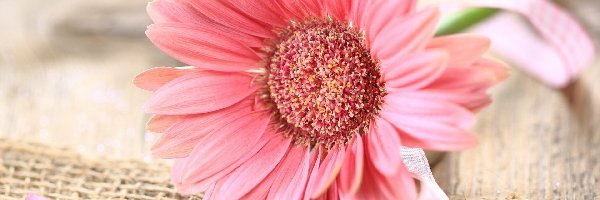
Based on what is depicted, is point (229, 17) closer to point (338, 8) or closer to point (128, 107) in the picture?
point (338, 8)

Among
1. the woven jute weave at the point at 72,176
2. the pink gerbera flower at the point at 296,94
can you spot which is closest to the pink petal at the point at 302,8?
the pink gerbera flower at the point at 296,94

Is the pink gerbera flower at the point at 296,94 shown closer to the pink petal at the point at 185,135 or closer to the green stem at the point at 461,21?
the pink petal at the point at 185,135

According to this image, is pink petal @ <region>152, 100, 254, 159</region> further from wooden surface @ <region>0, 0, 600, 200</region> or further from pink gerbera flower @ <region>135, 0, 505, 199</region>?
wooden surface @ <region>0, 0, 600, 200</region>

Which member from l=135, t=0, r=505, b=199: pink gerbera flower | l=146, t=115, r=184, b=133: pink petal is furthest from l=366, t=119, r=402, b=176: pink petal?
l=146, t=115, r=184, b=133: pink petal

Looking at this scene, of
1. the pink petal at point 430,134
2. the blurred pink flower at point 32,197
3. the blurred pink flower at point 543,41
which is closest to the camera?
the pink petal at point 430,134

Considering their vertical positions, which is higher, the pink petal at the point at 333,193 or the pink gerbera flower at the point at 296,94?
the pink gerbera flower at the point at 296,94

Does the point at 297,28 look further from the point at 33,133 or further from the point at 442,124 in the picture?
the point at 33,133
